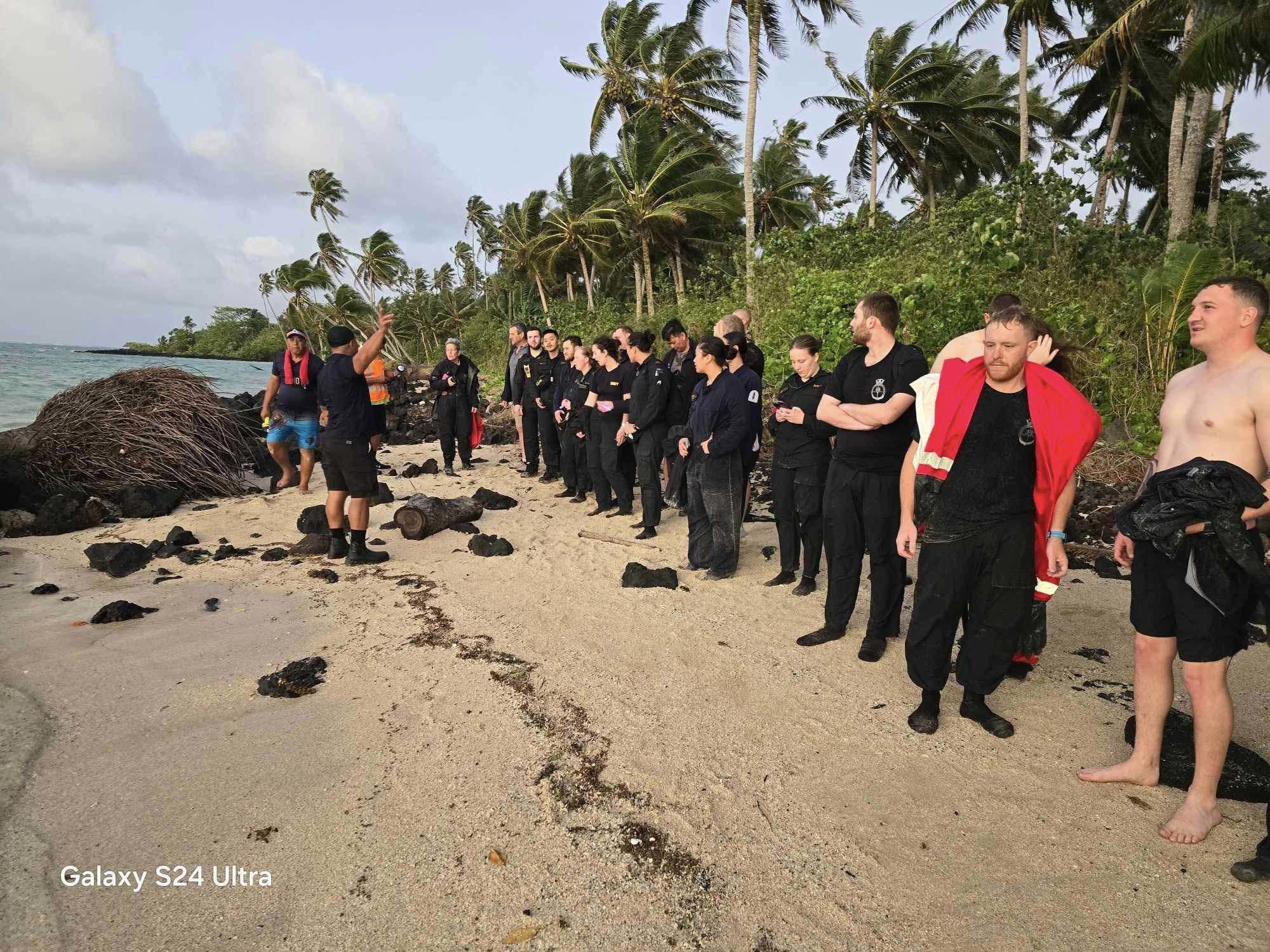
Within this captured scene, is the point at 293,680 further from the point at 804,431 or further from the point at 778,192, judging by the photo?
the point at 778,192

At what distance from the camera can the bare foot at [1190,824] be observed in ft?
8.46

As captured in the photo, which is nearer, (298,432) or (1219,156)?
(298,432)

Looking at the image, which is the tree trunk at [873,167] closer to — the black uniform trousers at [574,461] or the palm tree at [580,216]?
the palm tree at [580,216]

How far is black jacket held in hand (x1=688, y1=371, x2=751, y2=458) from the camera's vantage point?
553 cm

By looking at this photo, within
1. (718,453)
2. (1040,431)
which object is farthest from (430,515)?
(1040,431)

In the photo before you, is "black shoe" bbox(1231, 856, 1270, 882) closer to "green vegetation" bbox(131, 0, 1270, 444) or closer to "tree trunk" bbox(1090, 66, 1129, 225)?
"green vegetation" bbox(131, 0, 1270, 444)

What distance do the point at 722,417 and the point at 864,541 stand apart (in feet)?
5.83

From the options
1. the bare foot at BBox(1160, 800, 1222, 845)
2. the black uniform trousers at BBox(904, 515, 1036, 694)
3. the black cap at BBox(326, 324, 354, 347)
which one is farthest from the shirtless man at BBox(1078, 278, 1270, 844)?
the black cap at BBox(326, 324, 354, 347)

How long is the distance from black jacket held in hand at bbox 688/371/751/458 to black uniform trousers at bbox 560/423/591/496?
3.22 meters

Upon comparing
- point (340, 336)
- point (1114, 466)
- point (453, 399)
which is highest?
point (340, 336)

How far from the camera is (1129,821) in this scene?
2736mm

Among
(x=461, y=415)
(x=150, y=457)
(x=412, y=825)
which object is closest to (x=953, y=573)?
(x=412, y=825)

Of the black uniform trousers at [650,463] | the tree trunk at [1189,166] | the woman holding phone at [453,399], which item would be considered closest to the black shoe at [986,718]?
the black uniform trousers at [650,463]

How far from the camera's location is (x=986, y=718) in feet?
11.3
